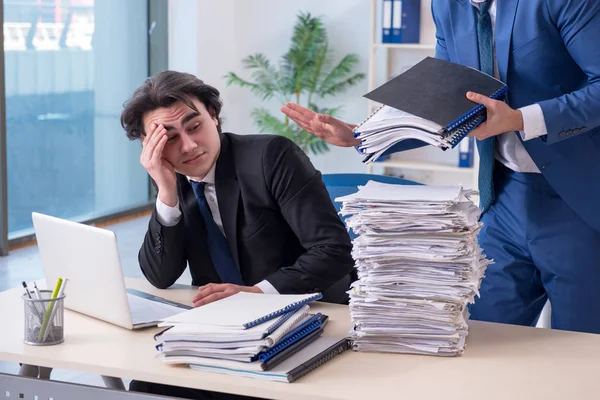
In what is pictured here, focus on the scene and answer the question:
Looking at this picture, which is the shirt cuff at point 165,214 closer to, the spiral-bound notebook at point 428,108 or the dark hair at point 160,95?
the dark hair at point 160,95

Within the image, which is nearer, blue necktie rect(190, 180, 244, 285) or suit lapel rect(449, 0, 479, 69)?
suit lapel rect(449, 0, 479, 69)

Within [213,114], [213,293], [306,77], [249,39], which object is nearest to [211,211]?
[213,114]

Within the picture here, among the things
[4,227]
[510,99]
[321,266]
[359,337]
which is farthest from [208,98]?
[4,227]

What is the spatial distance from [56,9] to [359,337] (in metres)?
5.06

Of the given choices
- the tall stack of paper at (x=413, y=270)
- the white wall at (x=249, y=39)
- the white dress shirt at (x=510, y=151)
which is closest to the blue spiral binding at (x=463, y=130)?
the tall stack of paper at (x=413, y=270)

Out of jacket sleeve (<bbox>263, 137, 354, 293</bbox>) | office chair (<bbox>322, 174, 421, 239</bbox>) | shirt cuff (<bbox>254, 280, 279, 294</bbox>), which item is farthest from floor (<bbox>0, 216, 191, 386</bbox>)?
shirt cuff (<bbox>254, 280, 279, 294</bbox>)

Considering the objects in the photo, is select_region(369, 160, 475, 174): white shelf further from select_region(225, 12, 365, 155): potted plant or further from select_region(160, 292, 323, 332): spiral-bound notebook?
select_region(160, 292, 323, 332): spiral-bound notebook

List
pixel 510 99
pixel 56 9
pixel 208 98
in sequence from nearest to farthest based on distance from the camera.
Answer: pixel 510 99, pixel 208 98, pixel 56 9

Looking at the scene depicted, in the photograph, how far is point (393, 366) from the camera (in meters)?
1.63

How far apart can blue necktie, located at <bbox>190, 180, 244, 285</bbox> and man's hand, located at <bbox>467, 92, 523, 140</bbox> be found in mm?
824

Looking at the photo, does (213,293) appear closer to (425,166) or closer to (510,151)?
(510,151)

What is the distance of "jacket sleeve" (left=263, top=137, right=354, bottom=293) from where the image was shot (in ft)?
7.13

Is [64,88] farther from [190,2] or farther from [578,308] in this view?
[578,308]

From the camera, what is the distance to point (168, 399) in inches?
62.3
